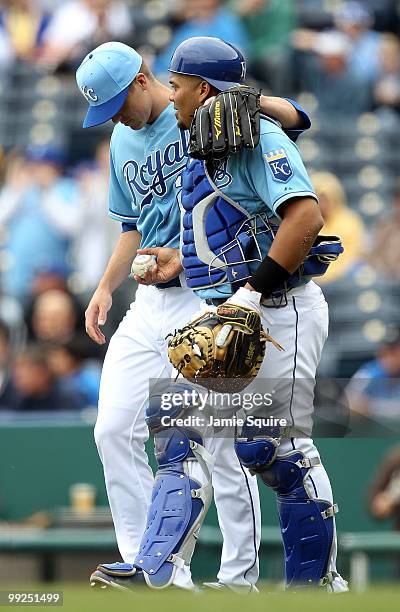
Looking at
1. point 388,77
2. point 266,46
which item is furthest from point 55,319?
point 388,77

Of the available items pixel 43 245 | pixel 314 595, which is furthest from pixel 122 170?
pixel 43 245

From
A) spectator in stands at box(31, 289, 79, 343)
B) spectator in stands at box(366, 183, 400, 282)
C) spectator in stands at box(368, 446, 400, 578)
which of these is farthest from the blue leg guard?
spectator in stands at box(366, 183, 400, 282)

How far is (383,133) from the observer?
11047mm

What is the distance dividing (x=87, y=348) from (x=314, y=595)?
5.73m

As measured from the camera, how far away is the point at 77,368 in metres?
9.58

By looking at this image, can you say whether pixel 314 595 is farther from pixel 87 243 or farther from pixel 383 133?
pixel 383 133

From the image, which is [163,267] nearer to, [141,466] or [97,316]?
[97,316]

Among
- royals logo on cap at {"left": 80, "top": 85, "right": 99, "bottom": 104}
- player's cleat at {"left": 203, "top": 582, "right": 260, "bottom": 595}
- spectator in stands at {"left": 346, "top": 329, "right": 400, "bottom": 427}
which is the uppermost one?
royals logo on cap at {"left": 80, "top": 85, "right": 99, "bottom": 104}

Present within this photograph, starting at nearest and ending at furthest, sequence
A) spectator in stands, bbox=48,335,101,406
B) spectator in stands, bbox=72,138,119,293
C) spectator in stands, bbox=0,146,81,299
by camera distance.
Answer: spectator in stands, bbox=48,335,101,406, spectator in stands, bbox=72,138,119,293, spectator in stands, bbox=0,146,81,299

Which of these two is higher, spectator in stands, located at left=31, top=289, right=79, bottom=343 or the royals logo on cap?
Result: the royals logo on cap

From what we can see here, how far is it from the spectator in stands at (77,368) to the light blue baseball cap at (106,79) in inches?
179

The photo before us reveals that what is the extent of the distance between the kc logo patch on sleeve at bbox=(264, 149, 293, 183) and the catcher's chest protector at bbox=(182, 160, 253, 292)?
266 mm

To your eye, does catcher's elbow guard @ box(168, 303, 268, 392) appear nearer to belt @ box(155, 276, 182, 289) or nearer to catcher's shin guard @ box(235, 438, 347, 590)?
catcher's shin guard @ box(235, 438, 347, 590)

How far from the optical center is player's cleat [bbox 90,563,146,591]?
14.0 feet
